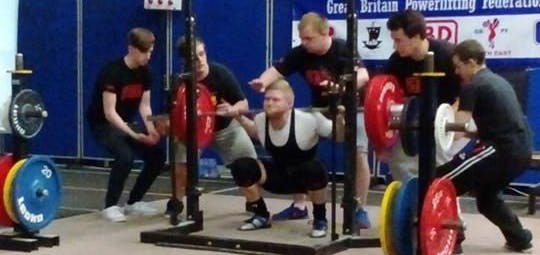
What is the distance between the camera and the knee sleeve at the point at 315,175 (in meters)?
5.76

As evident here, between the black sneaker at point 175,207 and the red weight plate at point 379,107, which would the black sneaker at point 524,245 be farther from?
the black sneaker at point 175,207

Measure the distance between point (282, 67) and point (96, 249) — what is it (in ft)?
5.45

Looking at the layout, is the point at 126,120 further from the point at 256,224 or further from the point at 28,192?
the point at 28,192

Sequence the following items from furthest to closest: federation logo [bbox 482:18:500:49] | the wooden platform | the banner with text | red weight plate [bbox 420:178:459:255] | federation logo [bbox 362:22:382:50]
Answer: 1. federation logo [bbox 362:22:382:50]
2. federation logo [bbox 482:18:500:49]
3. the banner with text
4. the wooden platform
5. red weight plate [bbox 420:178:459:255]

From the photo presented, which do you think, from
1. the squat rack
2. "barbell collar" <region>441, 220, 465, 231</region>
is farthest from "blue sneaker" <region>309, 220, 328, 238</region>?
"barbell collar" <region>441, 220, 465, 231</region>

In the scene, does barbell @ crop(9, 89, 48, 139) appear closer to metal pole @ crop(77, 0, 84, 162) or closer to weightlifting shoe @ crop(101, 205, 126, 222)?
weightlifting shoe @ crop(101, 205, 126, 222)

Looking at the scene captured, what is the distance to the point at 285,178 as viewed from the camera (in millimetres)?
5957

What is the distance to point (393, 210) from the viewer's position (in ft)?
14.5

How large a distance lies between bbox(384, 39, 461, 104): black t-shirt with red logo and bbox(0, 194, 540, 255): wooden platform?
0.87 m

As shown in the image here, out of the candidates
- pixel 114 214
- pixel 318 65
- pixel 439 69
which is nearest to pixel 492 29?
pixel 318 65

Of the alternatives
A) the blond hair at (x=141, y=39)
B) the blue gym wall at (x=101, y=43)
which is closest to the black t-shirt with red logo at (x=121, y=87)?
the blond hair at (x=141, y=39)

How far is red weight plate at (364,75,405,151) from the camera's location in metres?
5.29

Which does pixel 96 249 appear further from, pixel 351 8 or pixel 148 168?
pixel 351 8

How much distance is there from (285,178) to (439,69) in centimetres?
111
